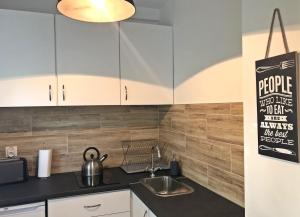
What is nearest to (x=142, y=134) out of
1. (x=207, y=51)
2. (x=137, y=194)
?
(x=137, y=194)

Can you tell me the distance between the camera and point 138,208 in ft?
6.00

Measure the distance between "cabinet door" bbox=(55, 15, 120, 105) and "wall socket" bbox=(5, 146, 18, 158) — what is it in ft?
2.04

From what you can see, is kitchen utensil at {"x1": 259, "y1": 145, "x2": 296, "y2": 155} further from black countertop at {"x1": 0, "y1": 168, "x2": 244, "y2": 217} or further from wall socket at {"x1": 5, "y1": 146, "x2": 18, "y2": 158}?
wall socket at {"x1": 5, "y1": 146, "x2": 18, "y2": 158}

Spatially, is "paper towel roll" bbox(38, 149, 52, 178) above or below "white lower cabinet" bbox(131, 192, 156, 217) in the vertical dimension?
above

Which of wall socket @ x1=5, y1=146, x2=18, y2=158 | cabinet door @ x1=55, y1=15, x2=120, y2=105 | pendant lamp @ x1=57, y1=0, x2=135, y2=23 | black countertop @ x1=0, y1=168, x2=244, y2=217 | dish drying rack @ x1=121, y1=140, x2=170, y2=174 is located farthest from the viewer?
dish drying rack @ x1=121, y1=140, x2=170, y2=174

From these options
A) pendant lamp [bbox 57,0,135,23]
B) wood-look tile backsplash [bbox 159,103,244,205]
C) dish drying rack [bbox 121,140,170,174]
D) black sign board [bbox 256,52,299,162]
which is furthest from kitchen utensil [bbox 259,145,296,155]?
dish drying rack [bbox 121,140,170,174]

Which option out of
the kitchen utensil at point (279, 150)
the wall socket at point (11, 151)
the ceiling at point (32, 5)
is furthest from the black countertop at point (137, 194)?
the ceiling at point (32, 5)

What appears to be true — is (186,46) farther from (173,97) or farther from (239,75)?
(239,75)

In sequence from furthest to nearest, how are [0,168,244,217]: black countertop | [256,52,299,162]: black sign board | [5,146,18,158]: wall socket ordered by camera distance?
1. [5,146,18,158]: wall socket
2. [0,168,244,217]: black countertop
3. [256,52,299,162]: black sign board

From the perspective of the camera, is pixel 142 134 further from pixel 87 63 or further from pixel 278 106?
pixel 278 106

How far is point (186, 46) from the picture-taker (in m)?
2.08

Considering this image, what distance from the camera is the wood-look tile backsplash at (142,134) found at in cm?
162

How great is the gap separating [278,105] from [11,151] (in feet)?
6.82

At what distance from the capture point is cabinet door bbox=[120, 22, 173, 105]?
84.9 inches
